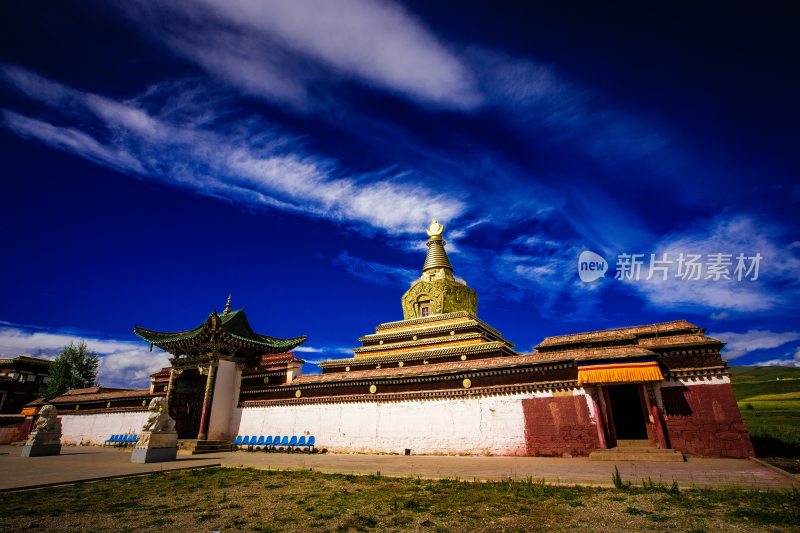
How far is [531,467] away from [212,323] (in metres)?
21.4

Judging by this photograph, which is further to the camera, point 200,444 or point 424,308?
point 424,308

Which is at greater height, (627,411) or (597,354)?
(597,354)

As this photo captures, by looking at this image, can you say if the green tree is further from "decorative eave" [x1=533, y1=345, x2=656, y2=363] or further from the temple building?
"decorative eave" [x1=533, y1=345, x2=656, y2=363]

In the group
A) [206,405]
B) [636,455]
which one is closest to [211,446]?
[206,405]

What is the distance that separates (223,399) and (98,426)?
13259mm

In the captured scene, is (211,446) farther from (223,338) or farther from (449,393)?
(449,393)

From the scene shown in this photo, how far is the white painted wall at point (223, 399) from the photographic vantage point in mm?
Result: 25328

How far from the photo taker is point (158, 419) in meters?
17.3

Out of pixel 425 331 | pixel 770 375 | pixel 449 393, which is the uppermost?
pixel 770 375

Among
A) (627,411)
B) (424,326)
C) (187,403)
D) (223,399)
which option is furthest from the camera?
(424,326)

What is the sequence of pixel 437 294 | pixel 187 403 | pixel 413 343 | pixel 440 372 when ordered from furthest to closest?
pixel 437 294 < pixel 413 343 < pixel 187 403 < pixel 440 372

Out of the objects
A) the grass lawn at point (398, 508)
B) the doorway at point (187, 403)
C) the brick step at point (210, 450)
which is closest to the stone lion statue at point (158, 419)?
the brick step at point (210, 450)

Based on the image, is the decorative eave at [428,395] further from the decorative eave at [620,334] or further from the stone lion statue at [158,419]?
the stone lion statue at [158,419]

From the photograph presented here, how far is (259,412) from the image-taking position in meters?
25.8
